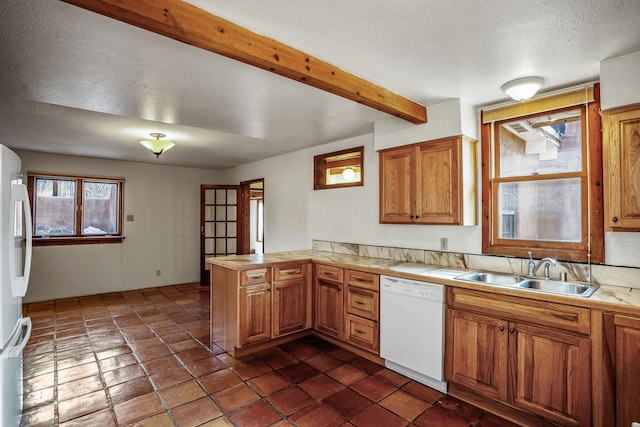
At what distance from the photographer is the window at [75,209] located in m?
5.14

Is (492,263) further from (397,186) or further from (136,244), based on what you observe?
(136,244)

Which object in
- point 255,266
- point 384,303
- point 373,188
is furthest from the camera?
point 373,188

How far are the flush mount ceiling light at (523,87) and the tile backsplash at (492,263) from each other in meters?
1.31

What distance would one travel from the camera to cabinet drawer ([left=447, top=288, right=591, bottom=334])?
1.90 m

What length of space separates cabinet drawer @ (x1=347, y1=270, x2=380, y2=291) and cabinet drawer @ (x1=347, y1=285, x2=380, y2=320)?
1.7 inches

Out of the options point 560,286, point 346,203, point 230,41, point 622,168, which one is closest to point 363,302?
point 346,203

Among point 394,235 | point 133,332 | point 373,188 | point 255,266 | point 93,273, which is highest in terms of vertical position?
point 373,188

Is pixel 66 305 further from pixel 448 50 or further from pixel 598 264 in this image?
pixel 598 264

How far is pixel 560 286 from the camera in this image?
238cm

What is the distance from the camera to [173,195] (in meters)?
6.44

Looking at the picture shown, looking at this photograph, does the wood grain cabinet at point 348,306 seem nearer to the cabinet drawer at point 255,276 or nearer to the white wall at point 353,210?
the cabinet drawer at point 255,276

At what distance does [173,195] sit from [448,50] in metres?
5.84

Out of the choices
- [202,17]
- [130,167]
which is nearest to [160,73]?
[202,17]

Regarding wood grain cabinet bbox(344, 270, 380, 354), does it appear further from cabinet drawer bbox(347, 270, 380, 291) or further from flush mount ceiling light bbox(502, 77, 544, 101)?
flush mount ceiling light bbox(502, 77, 544, 101)
